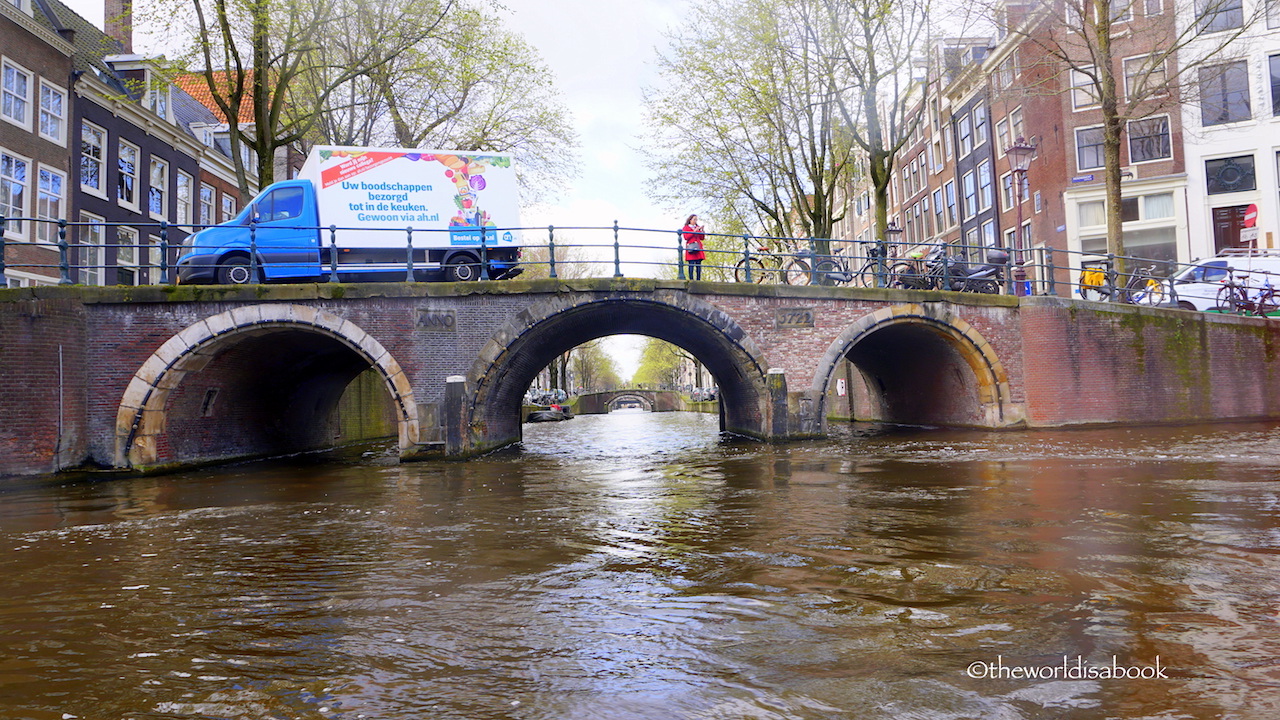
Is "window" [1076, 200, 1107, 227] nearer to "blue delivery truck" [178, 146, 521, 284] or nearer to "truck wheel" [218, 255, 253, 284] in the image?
"blue delivery truck" [178, 146, 521, 284]

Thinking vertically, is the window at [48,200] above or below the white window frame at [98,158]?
below

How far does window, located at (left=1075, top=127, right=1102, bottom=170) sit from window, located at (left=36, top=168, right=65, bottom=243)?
32094 mm

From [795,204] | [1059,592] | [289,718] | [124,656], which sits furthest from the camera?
[795,204]

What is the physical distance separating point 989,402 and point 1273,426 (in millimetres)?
4832

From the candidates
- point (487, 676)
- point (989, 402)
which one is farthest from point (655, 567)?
point (989, 402)

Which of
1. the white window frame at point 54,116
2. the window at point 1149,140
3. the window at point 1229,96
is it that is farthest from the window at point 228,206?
the window at point 1229,96

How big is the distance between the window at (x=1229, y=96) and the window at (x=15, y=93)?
34.3m

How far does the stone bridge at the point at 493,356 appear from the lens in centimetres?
1364

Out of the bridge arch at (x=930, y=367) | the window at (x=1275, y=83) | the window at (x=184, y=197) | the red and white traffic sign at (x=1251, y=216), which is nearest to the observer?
the bridge arch at (x=930, y=367)

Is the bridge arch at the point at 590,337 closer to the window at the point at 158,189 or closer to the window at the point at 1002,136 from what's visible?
the window at the point at 158,189

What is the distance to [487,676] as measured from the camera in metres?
3.46

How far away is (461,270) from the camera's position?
51.1 feet

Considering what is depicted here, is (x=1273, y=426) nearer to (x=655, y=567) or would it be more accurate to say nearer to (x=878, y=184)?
(x=878, y=184)

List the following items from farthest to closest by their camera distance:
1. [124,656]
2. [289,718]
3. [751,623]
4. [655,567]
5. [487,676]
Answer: [655,567]
[751,623]
[124,656]
[487,676]
[289,718]
